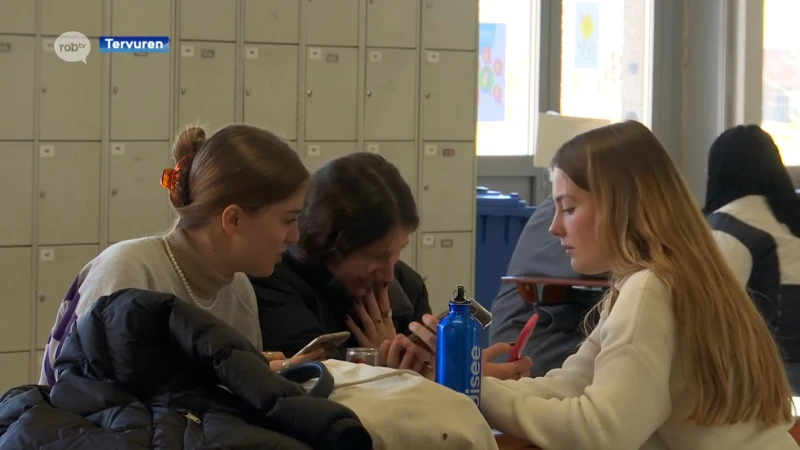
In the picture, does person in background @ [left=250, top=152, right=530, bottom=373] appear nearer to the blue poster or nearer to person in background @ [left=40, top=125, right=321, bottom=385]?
person in background @ [left=40, top=125, right=321, bottom=385]

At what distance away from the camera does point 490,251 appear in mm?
5664

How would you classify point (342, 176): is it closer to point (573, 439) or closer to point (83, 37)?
point (573, 439)

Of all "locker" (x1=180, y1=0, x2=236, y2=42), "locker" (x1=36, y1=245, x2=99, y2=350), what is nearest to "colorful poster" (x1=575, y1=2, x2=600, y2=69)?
"locker" (x1=180, y1=0, x2=236, y2=42)

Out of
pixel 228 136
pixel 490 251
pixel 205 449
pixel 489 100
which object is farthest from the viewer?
pixel 489 100

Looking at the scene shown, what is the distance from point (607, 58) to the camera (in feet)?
22.3

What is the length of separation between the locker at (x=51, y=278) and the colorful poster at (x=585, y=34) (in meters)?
3.50

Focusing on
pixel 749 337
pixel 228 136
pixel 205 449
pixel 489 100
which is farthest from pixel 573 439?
pixel 489 100

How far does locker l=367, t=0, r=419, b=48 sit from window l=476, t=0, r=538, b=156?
1237mm

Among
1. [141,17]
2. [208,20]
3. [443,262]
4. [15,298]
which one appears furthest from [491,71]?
[15,298]

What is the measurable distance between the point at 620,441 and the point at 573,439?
0.08m

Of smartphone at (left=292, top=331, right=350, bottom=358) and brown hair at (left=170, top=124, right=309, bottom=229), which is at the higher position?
brown hair at (left=170, top=124, right=309, bottom=229)

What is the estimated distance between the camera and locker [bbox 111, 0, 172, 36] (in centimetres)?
475

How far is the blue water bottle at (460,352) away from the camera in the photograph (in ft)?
5.67

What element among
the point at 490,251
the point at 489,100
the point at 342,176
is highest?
the point at 489,100
